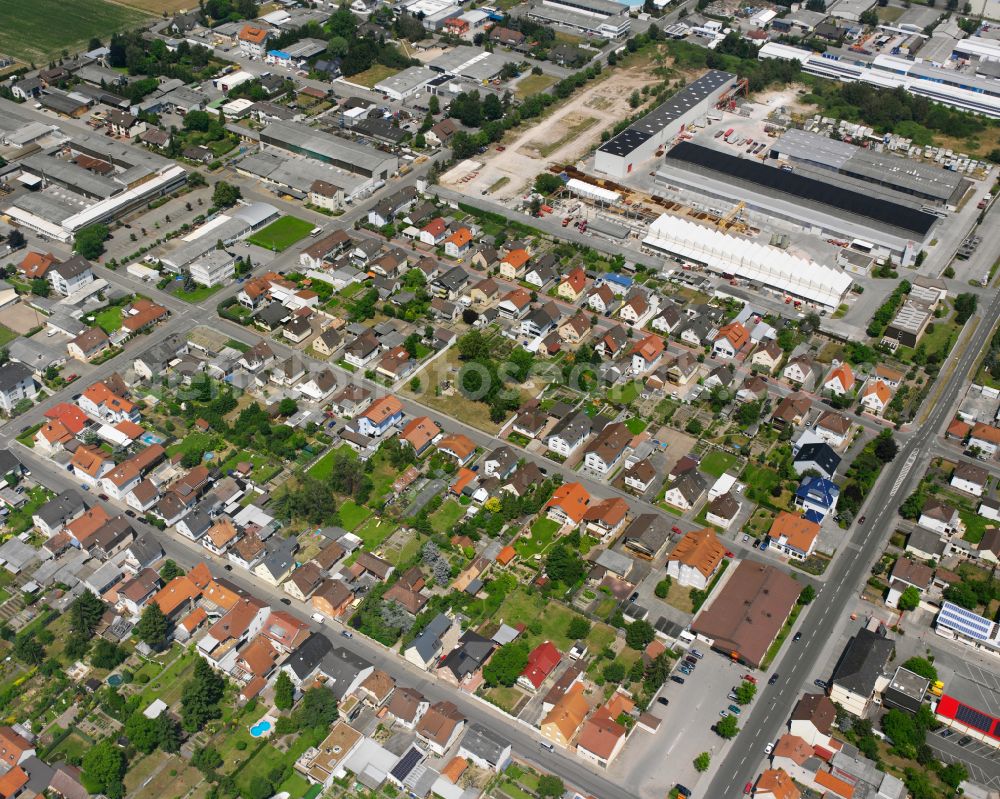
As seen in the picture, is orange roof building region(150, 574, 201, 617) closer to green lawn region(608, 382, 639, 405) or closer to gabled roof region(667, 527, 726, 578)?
gabled roof region(667, 527, 726, 578)

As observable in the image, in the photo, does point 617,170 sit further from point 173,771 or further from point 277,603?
point 173,771

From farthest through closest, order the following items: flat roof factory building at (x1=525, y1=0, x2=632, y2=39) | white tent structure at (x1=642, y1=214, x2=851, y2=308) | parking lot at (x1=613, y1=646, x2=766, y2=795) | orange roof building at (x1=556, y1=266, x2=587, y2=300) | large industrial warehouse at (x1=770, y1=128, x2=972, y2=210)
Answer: flat roof factory building at (x1=525, y1=0, x2=632, y2=39) → large industrial warehouse at (x1=770, y1=128, x2=972, y2=210) → white tent structure at (x1=642, y1=214, x2=851, y2=308) → orange roof building at (x1=556, y1=266, x2=587, y2=300) → parking lot at (x1=613, y1=646, x2=766, y2=795)

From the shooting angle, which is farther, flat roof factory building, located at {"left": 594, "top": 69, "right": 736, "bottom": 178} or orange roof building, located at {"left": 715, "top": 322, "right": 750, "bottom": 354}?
flat roof factory building, located at {"left": 594, "top": 69, "right": 736, "bottom": 178}

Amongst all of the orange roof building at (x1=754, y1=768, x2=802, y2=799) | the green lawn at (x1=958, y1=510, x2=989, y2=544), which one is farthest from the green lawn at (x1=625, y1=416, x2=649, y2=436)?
the orange roof building at (x1=754, y1=768, x2=802, y2=799)

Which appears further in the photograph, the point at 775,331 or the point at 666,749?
the point at 775,331

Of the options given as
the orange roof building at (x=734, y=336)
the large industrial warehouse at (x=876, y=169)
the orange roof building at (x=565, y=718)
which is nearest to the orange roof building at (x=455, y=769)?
the orange roof building at (x=565, y=718)

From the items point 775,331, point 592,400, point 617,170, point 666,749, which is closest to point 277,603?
point 666,749

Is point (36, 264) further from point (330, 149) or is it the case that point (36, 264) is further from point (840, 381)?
point (840, 381)
